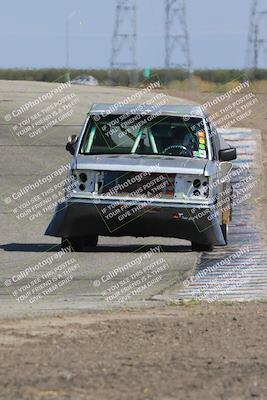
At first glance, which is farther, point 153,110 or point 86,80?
point 86,80

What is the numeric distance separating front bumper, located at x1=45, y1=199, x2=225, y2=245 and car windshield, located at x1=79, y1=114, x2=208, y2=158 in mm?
960

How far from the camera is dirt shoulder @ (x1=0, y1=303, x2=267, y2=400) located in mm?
6793

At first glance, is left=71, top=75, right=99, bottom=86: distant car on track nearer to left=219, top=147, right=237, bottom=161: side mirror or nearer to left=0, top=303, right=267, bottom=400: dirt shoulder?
left=219, top=147, right=237, bottom=161: side mirror

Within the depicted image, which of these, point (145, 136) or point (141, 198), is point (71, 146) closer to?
point (145, 136)

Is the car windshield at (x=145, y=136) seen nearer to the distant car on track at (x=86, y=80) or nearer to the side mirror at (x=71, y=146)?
the side mirror at (x=71, y=146)

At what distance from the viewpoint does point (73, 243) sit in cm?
1552

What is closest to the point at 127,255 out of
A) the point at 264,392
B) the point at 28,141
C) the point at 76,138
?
the point at 76,138

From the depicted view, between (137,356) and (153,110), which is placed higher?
(137,356)

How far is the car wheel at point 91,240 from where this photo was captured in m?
16.0

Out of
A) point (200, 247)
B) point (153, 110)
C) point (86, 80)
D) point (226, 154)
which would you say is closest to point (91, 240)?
point (200, 247)

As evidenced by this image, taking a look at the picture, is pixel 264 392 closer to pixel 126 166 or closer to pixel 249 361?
pixel 249 361

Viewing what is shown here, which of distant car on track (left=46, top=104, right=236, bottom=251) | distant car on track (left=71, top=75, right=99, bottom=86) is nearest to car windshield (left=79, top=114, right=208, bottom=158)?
distant car on track (left=46, top=104, right=236, bottom=251)

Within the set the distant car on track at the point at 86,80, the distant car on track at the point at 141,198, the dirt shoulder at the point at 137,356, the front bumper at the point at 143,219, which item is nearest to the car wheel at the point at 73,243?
the distant car on track at the point at 141,198

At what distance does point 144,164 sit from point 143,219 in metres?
0.72
